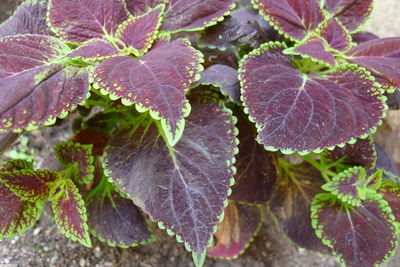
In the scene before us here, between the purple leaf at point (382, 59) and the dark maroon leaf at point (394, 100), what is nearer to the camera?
the purple leaf at point (382, 59)

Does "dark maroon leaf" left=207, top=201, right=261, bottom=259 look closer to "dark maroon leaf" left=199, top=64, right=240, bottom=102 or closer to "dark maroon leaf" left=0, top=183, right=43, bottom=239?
"dark maroon leaf" left=199, top=64, right=240, bottom=102

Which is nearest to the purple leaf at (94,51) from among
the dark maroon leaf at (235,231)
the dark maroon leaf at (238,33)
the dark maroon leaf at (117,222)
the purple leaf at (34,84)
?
the purple leaf at (34,84)

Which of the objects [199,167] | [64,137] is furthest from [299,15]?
[64,137]

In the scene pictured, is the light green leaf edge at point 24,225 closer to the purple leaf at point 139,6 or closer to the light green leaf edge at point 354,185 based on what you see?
the purple leaf at point 139,6

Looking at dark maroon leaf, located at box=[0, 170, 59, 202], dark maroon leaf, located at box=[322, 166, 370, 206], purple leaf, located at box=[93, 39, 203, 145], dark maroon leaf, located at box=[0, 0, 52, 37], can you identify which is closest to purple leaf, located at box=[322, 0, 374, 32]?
dark maroon leaf, located at box=[322, 166, 370, 206]

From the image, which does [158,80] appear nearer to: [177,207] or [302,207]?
[177,207]

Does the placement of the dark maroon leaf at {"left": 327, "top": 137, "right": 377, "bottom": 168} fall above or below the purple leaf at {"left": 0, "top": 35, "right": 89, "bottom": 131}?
below
